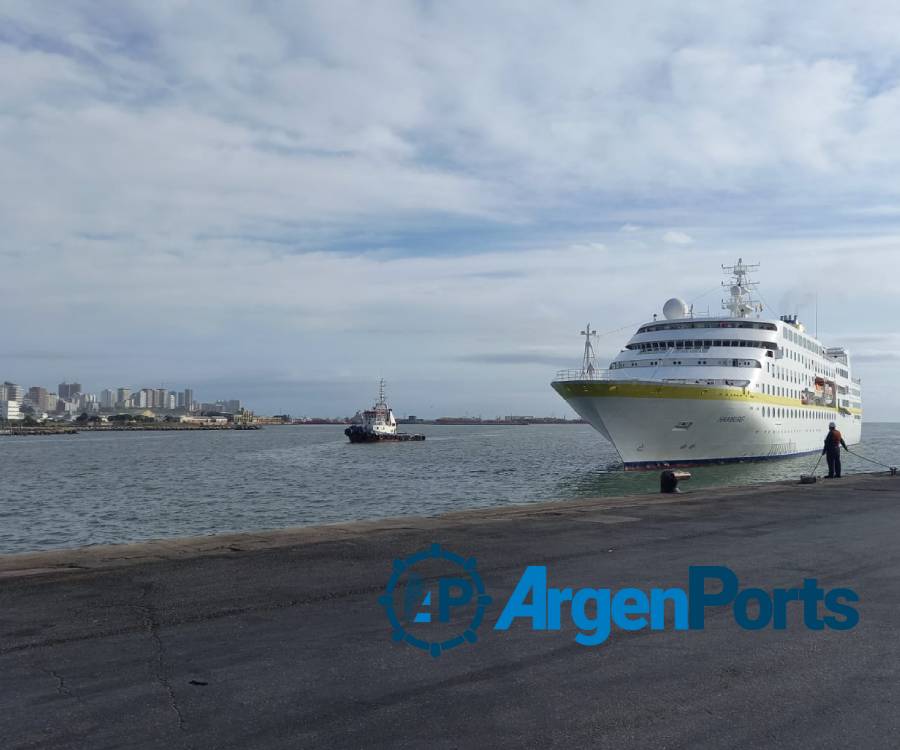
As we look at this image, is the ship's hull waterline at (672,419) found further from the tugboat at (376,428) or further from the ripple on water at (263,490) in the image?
the tugboat at (376,428)

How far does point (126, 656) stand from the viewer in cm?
573

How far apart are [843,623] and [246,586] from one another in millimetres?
5524

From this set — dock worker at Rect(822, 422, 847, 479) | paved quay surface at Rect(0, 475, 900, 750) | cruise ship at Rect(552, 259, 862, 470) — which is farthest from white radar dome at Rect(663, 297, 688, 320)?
paved quay surface at Rect(0, 475, 900, 750)

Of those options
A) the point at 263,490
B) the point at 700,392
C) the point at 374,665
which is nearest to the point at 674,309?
the point at 700,392

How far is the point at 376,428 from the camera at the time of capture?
110 m

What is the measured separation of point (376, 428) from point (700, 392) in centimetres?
7128

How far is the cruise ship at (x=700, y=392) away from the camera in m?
41.8

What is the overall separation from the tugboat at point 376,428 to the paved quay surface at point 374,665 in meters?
99.1

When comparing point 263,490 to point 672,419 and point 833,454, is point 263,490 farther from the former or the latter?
point 833,454

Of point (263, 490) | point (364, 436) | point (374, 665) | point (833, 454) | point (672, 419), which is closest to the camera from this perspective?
point (374, 665)

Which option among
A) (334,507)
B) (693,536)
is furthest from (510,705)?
(334,507)

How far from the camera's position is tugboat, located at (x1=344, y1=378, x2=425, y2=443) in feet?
357

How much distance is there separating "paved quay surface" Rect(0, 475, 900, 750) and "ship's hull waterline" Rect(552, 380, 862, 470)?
31.5 m

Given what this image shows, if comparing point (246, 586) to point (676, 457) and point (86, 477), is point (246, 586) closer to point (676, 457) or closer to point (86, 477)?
point (676, 457)
